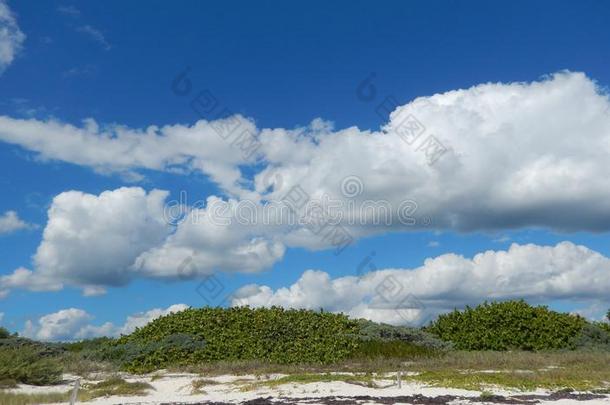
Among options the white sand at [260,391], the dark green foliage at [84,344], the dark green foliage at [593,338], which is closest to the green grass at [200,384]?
the white sand at [260,391]

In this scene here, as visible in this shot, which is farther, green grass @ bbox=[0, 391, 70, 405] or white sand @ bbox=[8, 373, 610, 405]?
white sand @ bbox=[8, 373, 610, 405]

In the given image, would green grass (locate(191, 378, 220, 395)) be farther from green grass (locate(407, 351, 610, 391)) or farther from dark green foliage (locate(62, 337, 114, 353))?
dark green foliage (locate(62, 337, 114, 353))

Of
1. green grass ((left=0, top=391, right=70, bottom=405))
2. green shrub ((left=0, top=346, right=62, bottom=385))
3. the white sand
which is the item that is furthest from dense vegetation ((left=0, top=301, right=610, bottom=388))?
the white sand

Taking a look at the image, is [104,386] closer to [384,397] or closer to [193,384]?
[193,384]

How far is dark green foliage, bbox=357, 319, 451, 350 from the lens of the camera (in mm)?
28375

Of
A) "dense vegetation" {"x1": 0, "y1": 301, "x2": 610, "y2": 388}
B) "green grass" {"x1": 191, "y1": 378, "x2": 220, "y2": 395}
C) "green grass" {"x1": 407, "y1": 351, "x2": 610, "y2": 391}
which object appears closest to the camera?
"green grass" {"x1": 407, "y1": 351, "x2": 610, "y2": 391}

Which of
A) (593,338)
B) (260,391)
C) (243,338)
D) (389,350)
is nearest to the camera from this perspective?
(260,391)

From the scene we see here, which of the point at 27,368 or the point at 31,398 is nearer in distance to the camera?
the point at 31,398

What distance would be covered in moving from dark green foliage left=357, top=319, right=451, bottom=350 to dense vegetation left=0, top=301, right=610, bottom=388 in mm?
45

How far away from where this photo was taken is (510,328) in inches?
1255

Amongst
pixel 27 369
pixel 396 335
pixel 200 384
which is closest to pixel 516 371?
pixel 396 335

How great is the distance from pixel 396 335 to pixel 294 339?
525 centimetres

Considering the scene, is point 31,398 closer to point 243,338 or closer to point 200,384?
point 200,384

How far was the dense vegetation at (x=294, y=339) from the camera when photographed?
25344 mm
